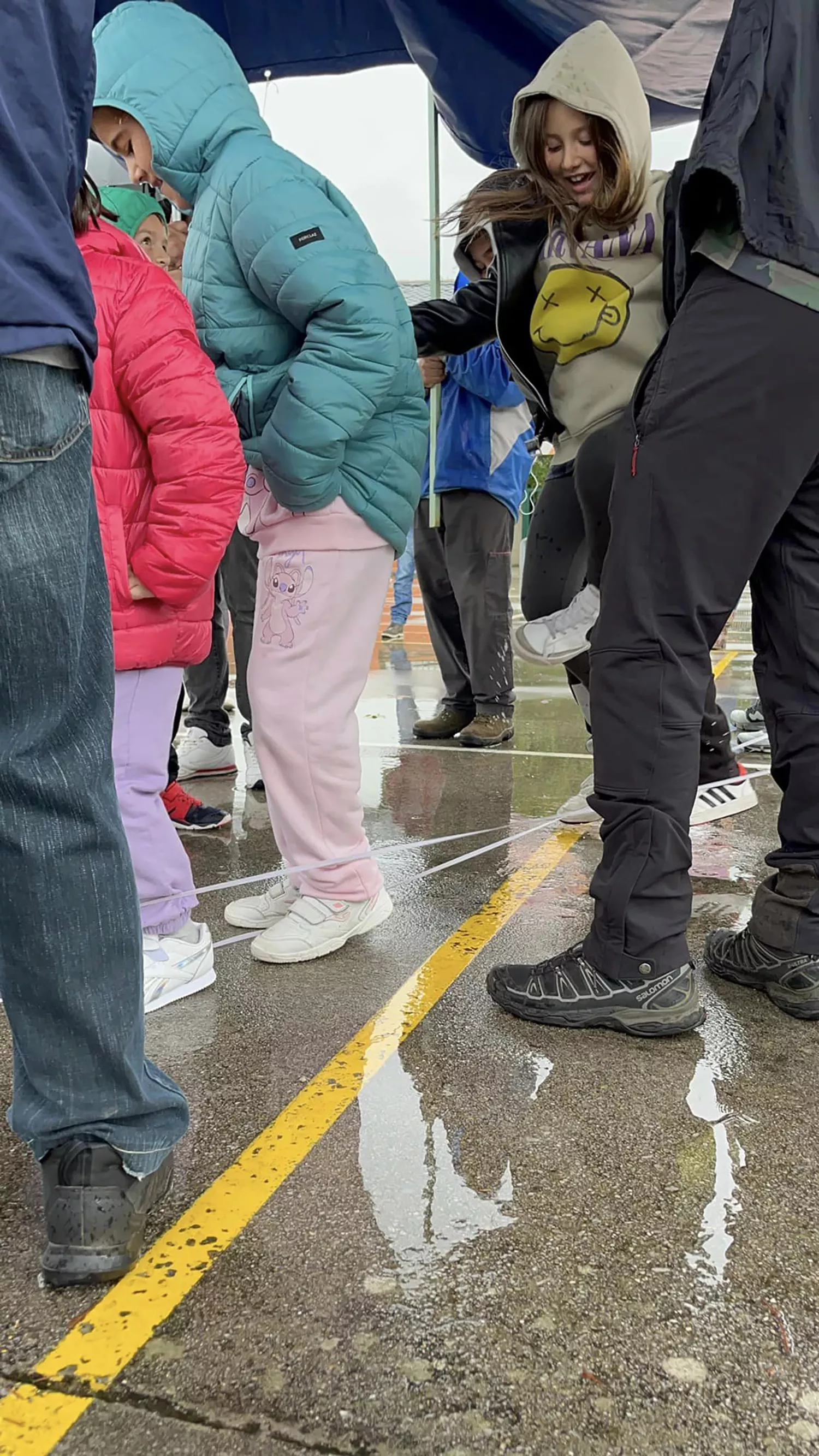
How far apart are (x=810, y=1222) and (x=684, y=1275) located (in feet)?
0.85

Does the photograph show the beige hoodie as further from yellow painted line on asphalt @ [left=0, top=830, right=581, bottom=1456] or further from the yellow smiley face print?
yellow painted line on asphalt @ [left=0, top=830, right=581, bottom=1456]

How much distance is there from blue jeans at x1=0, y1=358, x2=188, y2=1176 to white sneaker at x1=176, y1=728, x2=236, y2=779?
3.43m

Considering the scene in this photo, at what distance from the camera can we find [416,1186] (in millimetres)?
1707

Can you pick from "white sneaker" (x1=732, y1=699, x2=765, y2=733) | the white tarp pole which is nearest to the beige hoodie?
the white tarp pole

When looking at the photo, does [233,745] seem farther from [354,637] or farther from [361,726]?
[354,637]

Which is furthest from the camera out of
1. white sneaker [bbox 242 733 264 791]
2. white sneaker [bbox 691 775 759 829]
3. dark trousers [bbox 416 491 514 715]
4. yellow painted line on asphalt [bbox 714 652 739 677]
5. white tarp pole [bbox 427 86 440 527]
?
yellow painted line on asphalt [bbox 714 652 739 677]

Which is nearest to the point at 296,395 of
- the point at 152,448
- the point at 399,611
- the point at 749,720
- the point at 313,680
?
the point at 152,448

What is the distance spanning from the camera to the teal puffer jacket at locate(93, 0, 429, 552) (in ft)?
8.09

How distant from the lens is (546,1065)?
6.98 feet

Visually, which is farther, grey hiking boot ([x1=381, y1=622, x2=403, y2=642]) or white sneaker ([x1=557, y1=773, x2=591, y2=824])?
grey hiking boot ([x1=381, y1=622, x2=403, y2=642])

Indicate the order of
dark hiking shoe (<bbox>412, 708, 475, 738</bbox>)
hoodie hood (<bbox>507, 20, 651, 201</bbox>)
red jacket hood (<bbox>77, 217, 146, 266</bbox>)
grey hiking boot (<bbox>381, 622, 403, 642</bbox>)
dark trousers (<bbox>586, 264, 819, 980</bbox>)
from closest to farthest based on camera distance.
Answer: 1. dark trousers (<bbox>586, 264, 819, 980</bbox>)
2. red jacket hood (<bbox>77, 217, 146, 266</bbox>)
3. hoodie hood (<bbox>507, 20, 651, 201</bbox>)
4. dark hiking shoe (<bbox>412, 708, 475, 738</bbox>)
5. grey hiking boot (<bbox>381, 622, 403, 642</bbox>)

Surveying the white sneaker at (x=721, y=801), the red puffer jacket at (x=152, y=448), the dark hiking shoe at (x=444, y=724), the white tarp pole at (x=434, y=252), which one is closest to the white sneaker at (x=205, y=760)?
the dark hiking shoe at (x=444, y=724)

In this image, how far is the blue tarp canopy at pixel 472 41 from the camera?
170 inches

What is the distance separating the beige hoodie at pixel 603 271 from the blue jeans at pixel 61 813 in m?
1.94
